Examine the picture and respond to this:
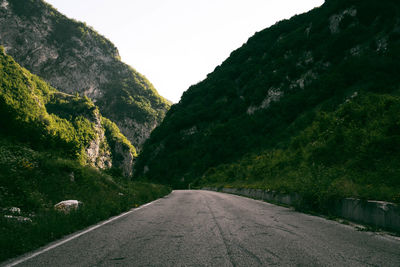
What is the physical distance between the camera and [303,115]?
49906mm

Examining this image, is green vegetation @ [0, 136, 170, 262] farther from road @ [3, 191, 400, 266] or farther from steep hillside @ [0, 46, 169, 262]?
road @ [3, 191, 400, 266]

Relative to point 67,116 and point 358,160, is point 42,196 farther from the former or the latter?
point 67,116


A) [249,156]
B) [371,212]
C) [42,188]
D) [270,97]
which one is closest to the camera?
[371,212]

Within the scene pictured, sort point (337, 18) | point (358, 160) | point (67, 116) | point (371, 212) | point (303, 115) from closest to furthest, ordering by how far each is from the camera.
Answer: point (371, 212), point (358, 160), point (303, 115), point (337, 18), point (67, 116)

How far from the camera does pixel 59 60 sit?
193 m

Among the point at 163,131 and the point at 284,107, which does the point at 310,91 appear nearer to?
the point at 284,107

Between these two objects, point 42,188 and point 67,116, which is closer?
point 42,188

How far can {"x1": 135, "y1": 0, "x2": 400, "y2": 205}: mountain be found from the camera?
12648mm

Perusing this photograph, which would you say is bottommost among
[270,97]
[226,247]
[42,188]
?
[42,188]

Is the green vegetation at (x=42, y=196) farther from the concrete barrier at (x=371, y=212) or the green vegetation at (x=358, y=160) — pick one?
the green vegetation at (x=358, y=160)

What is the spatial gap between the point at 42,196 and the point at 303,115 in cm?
4795

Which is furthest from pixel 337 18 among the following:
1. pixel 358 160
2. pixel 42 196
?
pixel 42 196

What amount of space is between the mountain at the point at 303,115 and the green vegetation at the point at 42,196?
8.83 m

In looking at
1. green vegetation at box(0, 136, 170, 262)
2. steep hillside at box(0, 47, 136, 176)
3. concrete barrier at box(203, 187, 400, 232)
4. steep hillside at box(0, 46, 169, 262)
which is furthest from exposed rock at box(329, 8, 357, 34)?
steep hillside at box(0, 47, 136, 176)
